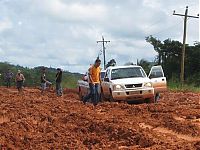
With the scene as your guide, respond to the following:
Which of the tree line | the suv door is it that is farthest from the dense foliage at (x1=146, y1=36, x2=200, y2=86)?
the suv door

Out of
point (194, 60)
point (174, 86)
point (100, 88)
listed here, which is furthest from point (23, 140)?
point (194, 60)

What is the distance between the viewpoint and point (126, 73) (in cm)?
1814

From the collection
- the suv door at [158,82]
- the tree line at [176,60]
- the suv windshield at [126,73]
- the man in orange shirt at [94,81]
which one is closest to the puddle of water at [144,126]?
the man in orange shirt at [94,81]

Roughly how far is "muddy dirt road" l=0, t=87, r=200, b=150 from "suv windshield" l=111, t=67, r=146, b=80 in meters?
4.26

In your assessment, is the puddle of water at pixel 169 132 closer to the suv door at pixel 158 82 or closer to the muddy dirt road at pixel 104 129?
the muddy dirt road at pixel 104 129

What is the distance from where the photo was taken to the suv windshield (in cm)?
1797

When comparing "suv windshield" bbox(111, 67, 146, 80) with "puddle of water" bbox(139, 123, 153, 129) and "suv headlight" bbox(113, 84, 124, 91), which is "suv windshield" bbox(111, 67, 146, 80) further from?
"puddle of water" bbox(139, 123, 153, 129)

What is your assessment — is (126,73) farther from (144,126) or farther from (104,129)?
(104,129)

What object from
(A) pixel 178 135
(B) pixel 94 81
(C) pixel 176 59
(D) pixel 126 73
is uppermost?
(C) pixel 176 59

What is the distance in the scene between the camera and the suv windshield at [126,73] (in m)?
18.0

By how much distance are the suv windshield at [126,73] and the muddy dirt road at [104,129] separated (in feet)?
14.0

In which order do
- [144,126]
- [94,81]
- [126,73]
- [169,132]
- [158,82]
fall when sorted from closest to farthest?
[169,132], [144,126], [94,81], [126,73], [158,82]

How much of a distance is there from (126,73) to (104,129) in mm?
8239

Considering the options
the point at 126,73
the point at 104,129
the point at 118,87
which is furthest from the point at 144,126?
the point at 126,73
